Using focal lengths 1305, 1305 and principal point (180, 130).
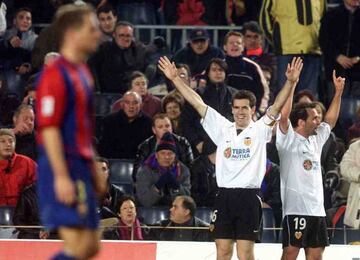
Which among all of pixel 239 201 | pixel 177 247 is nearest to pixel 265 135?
pixel 239 201

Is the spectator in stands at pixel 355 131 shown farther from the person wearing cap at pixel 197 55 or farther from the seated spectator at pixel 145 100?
the seated spectator at pixel 145 100

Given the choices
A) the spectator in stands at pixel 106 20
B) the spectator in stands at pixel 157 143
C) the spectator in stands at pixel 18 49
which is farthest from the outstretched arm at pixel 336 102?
the spectator in stands at pixel 18 49

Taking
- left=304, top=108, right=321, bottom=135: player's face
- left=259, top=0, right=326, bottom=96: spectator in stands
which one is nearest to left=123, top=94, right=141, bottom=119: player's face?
left=259, top=0, right=326, bottom=96: spectator in stands

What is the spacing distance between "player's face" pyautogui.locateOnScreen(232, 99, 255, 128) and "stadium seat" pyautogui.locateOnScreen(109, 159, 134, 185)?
3047 mm

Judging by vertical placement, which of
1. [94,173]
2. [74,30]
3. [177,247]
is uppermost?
[74,30]

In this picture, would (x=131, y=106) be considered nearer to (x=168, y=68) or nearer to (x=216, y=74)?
(x=216, y=74)

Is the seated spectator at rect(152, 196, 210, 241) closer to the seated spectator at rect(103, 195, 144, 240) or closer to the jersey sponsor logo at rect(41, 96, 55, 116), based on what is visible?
the seated spectator at rect(103, 195, 144, 240)

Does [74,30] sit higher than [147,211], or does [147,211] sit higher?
[74,30]

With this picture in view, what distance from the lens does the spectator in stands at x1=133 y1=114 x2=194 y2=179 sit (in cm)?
1361

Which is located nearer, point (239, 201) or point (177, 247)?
point (239, 201)

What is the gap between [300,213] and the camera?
11.2 metres

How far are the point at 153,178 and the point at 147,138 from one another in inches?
46.5

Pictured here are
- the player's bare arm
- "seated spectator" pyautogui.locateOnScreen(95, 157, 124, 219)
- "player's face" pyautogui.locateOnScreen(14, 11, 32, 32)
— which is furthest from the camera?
"player's face" pyautogui.locateOnScreen(14, 11, 32, 32)

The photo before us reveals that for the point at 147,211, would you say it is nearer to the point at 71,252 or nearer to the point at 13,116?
the point at 13,116
